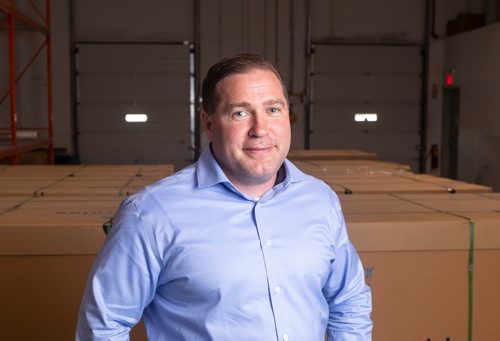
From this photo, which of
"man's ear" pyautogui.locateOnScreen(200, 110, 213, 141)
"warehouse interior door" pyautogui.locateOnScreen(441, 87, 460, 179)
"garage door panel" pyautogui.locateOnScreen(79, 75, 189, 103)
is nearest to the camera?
"man's ear" pyautogui.locateOnScreen(200, 110, 213, 141)

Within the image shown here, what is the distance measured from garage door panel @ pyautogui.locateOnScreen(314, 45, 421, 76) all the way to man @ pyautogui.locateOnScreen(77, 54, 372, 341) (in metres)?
11.2

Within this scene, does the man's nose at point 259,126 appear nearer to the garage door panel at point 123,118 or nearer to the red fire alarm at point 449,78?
the garage door panel at point 123,118

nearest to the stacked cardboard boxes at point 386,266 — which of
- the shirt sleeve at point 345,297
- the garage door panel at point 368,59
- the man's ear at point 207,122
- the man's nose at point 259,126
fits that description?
the shirt sleeve at point 345,297

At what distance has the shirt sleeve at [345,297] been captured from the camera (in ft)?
7.41

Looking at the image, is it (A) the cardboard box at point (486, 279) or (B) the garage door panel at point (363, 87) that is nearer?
(A) the cardboard box at point (486, 279)

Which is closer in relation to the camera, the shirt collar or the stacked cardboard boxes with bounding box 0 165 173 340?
the shirt collar

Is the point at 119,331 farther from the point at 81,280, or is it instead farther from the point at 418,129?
the point at 418,129

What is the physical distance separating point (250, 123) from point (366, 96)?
11569 mm

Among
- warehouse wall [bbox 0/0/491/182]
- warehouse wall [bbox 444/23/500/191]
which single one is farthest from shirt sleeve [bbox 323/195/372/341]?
warehouse wall [bbox 0/0/491/182]

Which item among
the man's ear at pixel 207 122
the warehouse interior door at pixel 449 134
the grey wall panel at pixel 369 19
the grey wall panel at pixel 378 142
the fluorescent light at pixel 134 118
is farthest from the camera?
the warehouse interior door at pixel 449 134

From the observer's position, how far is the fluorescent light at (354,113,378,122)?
13328mm

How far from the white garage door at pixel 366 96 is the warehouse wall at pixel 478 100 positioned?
93cm

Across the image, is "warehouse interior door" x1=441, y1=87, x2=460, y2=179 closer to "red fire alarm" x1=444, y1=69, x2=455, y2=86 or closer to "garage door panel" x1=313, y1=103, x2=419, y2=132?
"red fire alarm" x1=444, y1=69, x2=455, y2=86

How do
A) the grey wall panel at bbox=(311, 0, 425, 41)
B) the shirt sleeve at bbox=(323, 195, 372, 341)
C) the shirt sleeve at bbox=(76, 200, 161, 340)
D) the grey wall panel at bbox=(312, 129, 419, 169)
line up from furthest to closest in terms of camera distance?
the grey wall panel at bbox=(312, 129, 419, 169), the grey wall panel at bbox=(311, 0, 425, 41), the shirt sleeve at bbox=(323, 195, 372, 341), the shirt sleeve at bbox=(76, 200, 161, 340)
